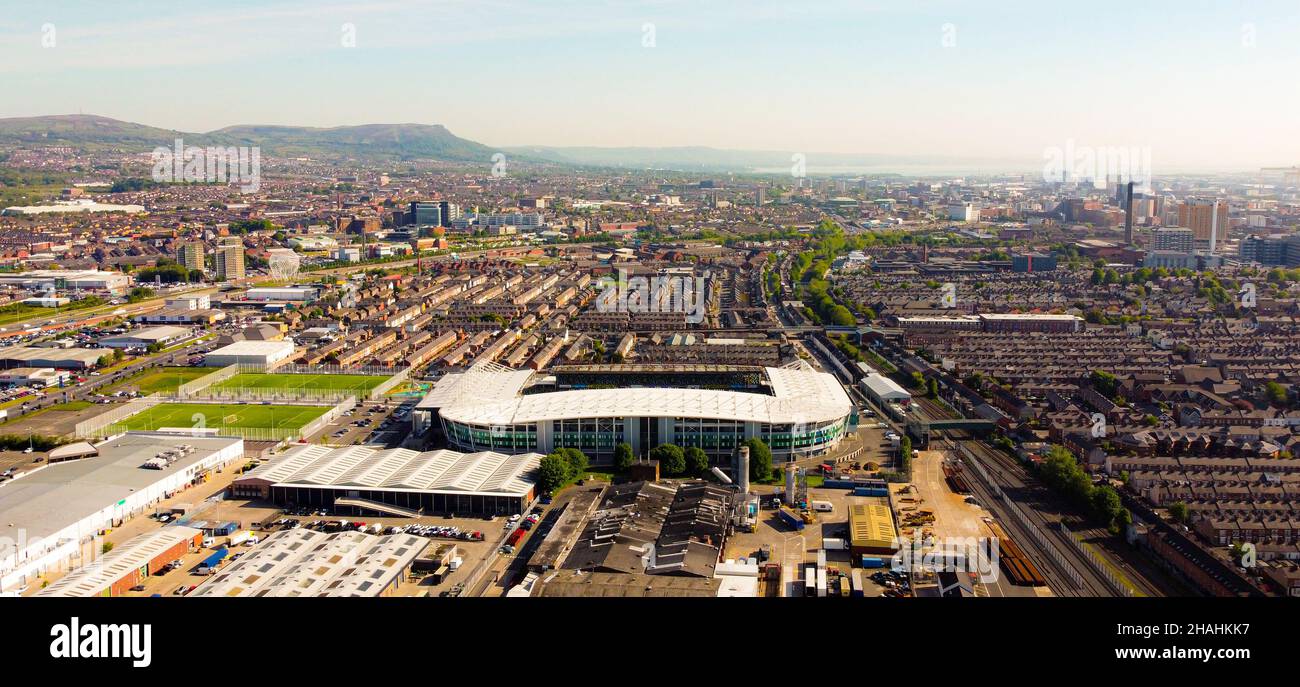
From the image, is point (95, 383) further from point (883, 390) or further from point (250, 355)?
point (883, 390)

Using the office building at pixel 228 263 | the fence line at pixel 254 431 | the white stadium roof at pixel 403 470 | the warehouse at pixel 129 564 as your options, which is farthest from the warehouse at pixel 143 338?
the warehouse at pixel 129 564

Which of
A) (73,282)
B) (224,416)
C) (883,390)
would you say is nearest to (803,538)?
(883,390)

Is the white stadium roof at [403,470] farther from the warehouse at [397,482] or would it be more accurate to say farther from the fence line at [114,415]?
the fence line at [114,415]

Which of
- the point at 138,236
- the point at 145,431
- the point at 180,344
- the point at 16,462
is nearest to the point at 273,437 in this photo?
the point at 145,431

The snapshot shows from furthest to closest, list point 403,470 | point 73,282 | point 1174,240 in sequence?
1. point 1174,240
2. point 73,282
3. point 403,470

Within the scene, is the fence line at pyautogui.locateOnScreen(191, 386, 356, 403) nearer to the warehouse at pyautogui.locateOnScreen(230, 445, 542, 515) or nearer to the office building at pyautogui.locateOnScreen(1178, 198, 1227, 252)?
the warehouse at pyautogui.locateOnScreen(230, 445, 542, 515)

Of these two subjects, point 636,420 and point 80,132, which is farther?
point 80,132
